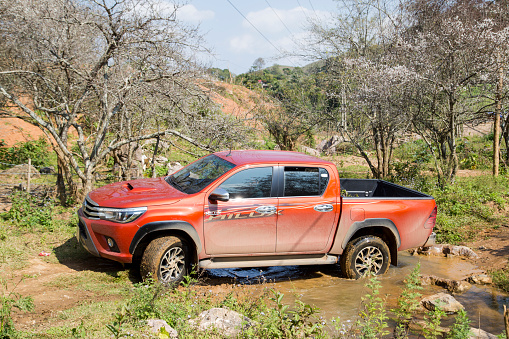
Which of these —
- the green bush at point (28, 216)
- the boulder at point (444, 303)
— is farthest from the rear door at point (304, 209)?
the green bush at point (28, 216)

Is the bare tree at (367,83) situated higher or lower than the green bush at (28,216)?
higher

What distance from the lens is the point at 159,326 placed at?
3684 mm

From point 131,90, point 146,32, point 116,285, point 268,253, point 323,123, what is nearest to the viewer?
point 116,285

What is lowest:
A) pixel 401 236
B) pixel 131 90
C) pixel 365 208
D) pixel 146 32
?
pixel 401 236

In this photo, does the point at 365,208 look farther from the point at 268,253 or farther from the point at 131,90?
the point at 131,90

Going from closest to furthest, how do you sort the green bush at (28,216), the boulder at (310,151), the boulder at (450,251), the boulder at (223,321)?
the boulder at (223,321) → the green bush at (28,216) → the boulder at (450,251) → the boulder at (310,151)

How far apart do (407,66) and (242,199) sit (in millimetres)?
8371

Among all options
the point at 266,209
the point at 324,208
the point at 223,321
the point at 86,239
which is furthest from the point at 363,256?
the point at 86,239

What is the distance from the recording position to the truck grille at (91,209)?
5.21m

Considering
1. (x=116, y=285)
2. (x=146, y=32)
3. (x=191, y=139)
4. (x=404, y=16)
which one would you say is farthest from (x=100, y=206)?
(x=404, y=16)

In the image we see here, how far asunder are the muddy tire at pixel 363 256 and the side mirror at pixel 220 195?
2141 millimetres

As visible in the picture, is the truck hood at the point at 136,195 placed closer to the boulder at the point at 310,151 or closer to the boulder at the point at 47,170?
the boulder at the point at 47,170

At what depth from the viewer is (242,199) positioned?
18.0 feet

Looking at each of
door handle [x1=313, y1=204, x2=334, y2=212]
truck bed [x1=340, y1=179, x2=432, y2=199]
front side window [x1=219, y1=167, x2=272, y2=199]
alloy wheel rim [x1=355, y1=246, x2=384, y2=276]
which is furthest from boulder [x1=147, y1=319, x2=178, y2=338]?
truck bed [x1=340, y1=179, x2=432, y2=199]
